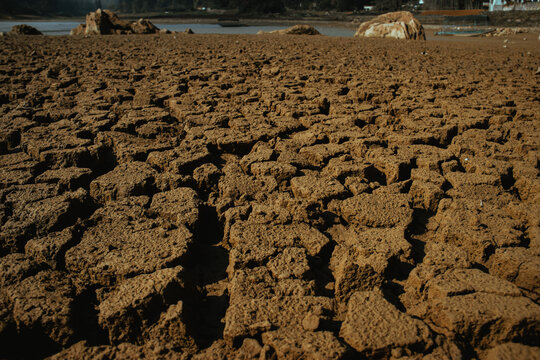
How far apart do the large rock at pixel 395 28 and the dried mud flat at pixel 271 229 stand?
9041 millimetres

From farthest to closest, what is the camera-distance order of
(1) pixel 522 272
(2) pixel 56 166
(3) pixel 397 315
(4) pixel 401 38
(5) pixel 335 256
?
(4) pixel 401 38
(2) pixel 56 166
(5) pixel 335 256
(1) pixel 522 272
(3) pixel 397 315

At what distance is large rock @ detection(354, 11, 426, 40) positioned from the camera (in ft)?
38.2

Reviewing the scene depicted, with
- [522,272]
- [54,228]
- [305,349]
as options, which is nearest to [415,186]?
[522,272]

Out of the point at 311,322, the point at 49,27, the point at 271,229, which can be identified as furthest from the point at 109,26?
the point at 49,27

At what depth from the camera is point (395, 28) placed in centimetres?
1191

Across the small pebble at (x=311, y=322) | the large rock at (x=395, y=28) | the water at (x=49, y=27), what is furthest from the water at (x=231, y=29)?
the small pebble at (x=311, y=322)

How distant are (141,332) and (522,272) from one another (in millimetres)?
1408

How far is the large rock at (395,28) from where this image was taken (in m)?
11.7

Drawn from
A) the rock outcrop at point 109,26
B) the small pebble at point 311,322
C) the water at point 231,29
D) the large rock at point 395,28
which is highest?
the water at point 231,29

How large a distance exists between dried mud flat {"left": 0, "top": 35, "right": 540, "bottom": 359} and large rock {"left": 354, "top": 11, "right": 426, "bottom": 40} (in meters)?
9.04

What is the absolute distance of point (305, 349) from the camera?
1079 mm

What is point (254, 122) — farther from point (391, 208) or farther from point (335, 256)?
point (335, 256)

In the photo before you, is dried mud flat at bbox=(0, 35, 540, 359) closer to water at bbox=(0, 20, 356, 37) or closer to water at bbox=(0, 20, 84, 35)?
water at bbox=(0, 20, 356, 37)

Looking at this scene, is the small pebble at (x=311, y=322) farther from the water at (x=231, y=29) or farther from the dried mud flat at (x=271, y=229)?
the water at (x=231, y=29)
